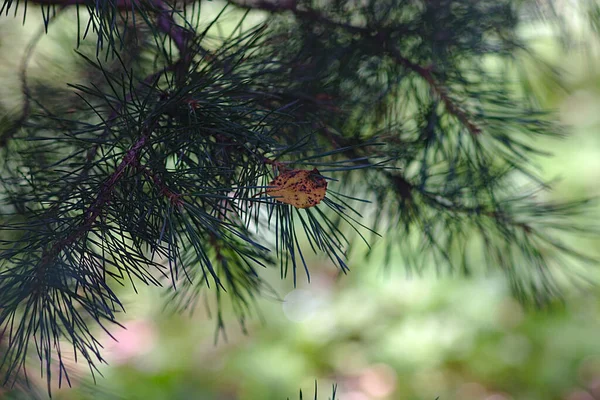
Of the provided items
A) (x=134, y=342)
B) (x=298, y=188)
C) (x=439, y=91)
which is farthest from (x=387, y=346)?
(x=298, y=188)

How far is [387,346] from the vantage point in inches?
58.6

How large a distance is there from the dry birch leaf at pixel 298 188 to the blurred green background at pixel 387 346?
1066mm

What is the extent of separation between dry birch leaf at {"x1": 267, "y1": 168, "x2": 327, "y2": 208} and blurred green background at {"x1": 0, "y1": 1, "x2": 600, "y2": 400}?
1.07 metres

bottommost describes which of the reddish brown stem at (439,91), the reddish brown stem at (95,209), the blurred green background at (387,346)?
the reddish brown stem at (95,209)

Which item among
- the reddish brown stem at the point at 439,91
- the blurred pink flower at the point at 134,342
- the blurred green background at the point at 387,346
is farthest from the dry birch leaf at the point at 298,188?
the blurred pink flower at the point at 134,342

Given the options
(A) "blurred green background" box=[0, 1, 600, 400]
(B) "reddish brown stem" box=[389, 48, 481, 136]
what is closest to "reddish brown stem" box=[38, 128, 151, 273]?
(B) "reddish brown stem" box=[389, 48, 481, 136]

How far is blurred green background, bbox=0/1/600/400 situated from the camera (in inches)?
56.7

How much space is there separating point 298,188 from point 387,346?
48.9 inches

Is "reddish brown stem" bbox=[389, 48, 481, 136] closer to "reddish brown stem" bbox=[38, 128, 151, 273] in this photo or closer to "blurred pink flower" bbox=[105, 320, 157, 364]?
"reddish brown stem" bbox=[38, 128, 151, 273]

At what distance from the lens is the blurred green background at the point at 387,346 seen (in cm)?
144

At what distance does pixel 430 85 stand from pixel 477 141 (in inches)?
2.5

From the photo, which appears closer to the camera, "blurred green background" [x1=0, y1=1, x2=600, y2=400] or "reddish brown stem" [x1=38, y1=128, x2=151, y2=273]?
"reddish brown stem" [x1=38, y1=128, x2=151, y2=273]

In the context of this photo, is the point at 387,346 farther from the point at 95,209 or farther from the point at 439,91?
the point at 95,209

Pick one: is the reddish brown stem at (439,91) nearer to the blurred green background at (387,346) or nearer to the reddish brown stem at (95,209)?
the reddish brown stem at (95,209)
